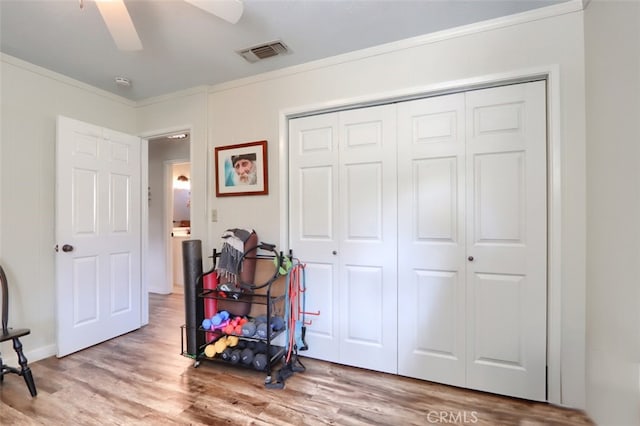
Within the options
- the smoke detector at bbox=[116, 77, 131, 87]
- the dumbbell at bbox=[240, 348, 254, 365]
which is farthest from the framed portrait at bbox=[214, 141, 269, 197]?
the dumbbell at bbox=[240, 348, 254, 365]

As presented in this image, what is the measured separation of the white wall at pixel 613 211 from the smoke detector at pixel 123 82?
11.2ft

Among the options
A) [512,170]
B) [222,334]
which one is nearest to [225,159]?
[222,334]

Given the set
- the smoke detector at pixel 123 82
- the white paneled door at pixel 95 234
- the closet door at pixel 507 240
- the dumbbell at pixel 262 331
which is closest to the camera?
the closet door at pixel 507 240

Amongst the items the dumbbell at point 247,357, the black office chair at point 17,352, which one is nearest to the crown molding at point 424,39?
the dumbbell at point 247,357

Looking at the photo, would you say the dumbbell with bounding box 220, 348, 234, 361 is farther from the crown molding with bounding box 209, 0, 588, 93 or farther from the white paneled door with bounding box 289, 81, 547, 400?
the crown molding with bounding box 209, 0, 588, 93

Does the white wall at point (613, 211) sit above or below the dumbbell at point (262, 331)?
above

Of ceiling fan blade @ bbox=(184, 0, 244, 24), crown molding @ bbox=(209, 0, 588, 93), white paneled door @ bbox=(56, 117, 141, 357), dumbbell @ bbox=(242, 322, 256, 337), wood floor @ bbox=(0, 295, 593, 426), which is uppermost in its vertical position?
crown molding @ bbox=(209, 0, 588, 93)

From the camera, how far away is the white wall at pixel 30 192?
2309mm

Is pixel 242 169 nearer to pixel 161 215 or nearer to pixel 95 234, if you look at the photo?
pixel 95 234

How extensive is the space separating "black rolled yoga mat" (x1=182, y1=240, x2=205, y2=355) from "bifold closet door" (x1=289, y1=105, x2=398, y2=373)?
81 centimetres

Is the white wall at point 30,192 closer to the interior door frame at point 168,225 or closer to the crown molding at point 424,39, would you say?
the crown molding at point 424,39

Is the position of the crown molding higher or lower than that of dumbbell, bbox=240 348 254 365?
higher

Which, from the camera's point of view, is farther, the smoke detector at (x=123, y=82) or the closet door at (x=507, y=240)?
the smoke detector at (x=123, y=82)

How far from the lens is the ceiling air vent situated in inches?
85.7
